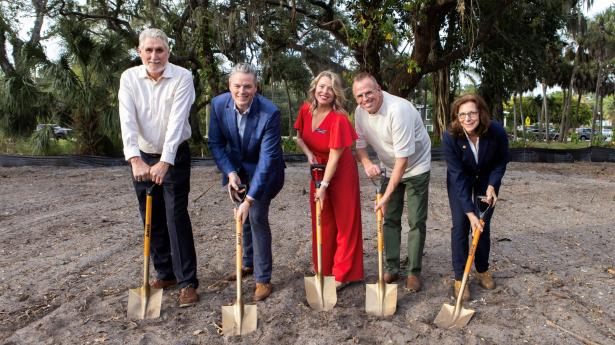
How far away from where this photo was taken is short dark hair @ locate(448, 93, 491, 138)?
3357mm

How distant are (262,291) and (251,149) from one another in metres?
1.00

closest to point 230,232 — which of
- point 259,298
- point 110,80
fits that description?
point 259,298

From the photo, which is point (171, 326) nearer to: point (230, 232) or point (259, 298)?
point (259, 298)

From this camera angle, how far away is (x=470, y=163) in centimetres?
345

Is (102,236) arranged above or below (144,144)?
below

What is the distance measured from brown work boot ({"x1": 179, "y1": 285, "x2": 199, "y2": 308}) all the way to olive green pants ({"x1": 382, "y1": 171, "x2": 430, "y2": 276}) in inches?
57.4

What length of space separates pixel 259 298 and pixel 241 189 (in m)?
0.78

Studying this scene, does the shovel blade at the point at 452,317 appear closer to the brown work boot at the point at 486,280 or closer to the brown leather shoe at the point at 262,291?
the brown work boot at the point at 486,280

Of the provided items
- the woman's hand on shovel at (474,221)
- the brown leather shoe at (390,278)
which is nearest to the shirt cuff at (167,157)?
the brown leather shoe at (390,278)

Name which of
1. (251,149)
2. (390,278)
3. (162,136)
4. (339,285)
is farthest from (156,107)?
(390,278)

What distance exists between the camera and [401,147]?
3355 millimetres

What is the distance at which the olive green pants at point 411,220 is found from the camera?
11.8ft

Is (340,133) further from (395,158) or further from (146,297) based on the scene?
(146,297)

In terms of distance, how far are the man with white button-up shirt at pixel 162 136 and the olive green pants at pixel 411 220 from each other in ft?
4.80
